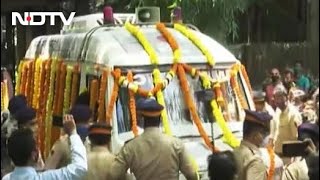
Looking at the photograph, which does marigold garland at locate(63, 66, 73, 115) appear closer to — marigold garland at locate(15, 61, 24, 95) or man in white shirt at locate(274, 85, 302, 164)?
marigold garland at locate(15, 61, 24, 95)

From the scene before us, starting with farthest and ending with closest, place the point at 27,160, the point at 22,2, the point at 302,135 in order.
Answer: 1. the point at 22,2
2. the point at 302,135
3. the point at 27,160

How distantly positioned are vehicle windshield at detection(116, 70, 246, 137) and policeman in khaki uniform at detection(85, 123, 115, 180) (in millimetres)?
1060

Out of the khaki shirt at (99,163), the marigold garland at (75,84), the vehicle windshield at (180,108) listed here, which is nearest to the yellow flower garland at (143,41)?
the vehicle windshield at (180,108)

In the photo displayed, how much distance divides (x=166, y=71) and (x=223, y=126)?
648mm

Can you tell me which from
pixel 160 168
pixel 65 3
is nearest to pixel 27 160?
pixel 160 168

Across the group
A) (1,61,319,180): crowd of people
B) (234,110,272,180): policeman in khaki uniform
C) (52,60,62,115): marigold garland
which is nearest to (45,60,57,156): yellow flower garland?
(52,60,62,115): marigold garland

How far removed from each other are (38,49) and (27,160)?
5.44 m

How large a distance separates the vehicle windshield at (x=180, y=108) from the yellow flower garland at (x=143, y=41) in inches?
5.6

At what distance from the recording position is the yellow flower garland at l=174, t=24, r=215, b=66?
22.6 ft

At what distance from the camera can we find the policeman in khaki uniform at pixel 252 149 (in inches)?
197

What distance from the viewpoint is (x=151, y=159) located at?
533 cm

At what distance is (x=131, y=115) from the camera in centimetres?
638

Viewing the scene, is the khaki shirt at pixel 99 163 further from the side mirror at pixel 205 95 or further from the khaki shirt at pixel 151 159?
the side mirror at pixel 205 95

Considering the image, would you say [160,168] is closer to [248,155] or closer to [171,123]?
[248,155]
